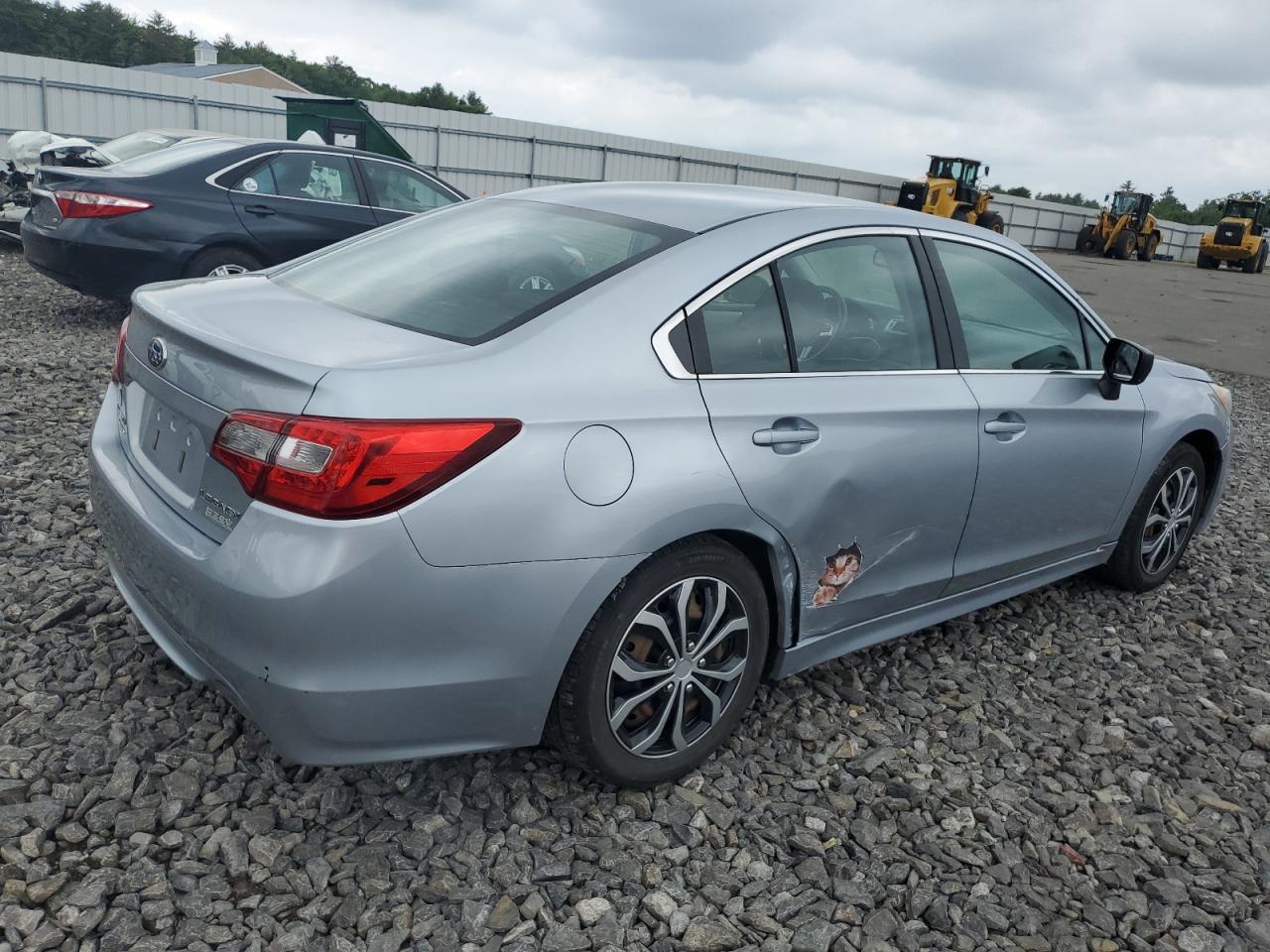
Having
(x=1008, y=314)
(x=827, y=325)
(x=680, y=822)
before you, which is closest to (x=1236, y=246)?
(x=1008, y=314)

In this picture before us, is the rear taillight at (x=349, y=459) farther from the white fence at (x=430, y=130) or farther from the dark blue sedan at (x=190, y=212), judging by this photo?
the white fence at (x=430, y=130)

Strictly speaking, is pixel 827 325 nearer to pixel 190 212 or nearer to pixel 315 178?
pixel 190 212

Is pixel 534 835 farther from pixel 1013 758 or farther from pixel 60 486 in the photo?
pixel 60 486

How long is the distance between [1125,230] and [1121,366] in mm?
37902

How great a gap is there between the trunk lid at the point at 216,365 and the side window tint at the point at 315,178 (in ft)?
18.9

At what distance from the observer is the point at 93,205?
727 centimetres

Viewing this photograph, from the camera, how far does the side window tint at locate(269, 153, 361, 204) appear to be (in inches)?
321

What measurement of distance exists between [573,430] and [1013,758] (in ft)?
6.01

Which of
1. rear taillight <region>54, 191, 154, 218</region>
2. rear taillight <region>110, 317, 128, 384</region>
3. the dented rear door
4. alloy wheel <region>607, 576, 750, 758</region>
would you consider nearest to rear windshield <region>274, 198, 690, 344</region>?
the dented rear door

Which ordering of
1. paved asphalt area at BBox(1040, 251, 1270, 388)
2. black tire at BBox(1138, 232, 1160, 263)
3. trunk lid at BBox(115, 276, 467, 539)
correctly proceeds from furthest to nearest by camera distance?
black tire at BBox(1138, 232, 1160, 263) < paved asphalt area at BBox(1040, 251, 1270, 388) < trunk lid at BBox(115, 276, 467, 539)

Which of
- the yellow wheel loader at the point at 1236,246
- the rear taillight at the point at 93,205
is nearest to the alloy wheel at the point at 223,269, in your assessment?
the rear taillight at the point at 93,205

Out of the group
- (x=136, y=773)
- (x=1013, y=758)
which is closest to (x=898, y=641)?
(x=1013, y=758)

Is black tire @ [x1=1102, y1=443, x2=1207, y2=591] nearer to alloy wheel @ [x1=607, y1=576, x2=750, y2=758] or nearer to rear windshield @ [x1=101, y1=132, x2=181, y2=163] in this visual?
alloy wheel @ [x1=607, y1=576, x2=750, y2=758]

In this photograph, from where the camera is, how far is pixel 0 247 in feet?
38.1
